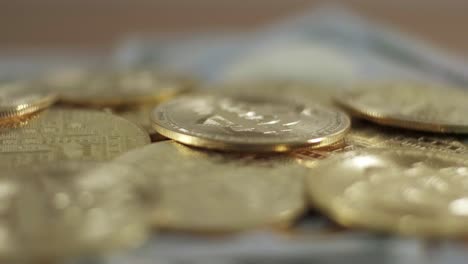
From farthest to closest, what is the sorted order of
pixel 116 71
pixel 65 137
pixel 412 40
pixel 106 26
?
pixel 106 26 < pixel 412 40 < pixel 116 71 < pixel 65 137

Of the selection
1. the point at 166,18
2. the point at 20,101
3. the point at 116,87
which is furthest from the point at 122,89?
the point at 166,18

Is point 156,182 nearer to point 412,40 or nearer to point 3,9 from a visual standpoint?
point 412,40

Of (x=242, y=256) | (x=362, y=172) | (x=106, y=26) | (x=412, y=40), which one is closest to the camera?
(x=242, y=256)

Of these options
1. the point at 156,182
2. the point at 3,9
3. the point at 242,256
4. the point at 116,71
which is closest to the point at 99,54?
the point at 116,71

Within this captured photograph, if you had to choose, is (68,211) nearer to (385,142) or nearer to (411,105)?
(385,142)

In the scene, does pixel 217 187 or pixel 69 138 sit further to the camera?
pixel 69 138

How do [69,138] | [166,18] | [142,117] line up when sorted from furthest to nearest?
[166,18], [142,117], [69,138]
